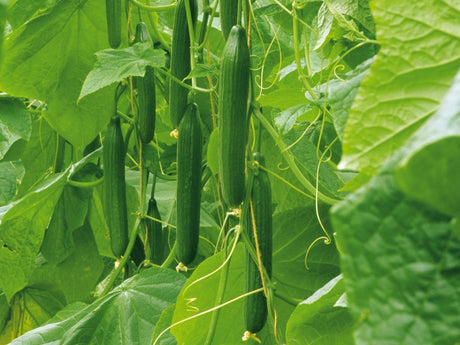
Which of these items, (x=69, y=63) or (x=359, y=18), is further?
(x=69, y=63)

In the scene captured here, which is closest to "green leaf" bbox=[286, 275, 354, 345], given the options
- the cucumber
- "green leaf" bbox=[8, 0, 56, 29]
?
the cucumber

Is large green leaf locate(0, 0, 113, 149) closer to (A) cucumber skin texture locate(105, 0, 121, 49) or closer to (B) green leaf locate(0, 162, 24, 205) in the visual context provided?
(A) cucumber skin texture locate(105, 0, 121, 49)

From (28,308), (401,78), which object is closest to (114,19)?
(28,308)

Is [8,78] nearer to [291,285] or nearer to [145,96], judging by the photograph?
[145,96]

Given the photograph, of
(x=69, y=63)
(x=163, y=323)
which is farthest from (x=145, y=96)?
(x=163, y=323)

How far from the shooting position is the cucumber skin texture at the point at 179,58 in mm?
1155

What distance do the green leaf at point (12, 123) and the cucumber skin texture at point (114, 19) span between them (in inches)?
12.9

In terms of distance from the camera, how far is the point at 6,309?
1.78 metres

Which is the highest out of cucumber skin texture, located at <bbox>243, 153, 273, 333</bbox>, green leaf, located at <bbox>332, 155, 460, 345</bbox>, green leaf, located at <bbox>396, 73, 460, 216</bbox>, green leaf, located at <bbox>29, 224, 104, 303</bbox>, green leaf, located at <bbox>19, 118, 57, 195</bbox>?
green leaf, located at <bbox>396, 73, 460, 216</bbox>

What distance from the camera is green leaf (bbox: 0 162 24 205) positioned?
5.87 ft

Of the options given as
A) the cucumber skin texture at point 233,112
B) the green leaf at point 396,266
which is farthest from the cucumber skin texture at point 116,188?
the green leaf at point 396,266

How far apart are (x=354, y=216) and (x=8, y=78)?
3.96 feet

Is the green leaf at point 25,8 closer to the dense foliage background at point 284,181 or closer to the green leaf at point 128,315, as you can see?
the dense foliage background at point 284,181

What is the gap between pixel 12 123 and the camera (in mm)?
1550
